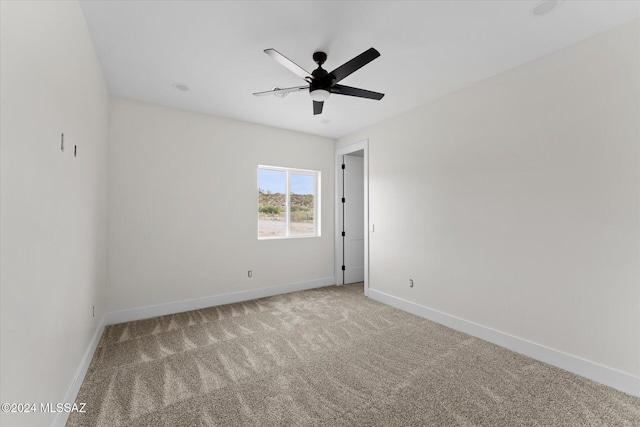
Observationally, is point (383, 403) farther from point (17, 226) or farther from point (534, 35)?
point (534, 35)

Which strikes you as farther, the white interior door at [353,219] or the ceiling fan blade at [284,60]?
the white interior door at [353,219]

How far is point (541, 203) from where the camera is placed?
8.30 ft

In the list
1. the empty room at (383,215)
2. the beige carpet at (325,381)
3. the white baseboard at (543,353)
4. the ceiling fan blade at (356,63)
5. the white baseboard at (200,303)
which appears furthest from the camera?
the white baseboard at (200,303)

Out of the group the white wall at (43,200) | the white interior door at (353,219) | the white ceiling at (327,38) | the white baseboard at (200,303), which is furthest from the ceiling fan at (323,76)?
the white baseboard at (200,303)

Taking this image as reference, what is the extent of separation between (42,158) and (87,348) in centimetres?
189

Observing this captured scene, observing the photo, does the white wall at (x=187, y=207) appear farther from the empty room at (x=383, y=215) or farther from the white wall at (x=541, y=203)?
the white wall at (x=541, y=203)

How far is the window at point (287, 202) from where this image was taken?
461cm

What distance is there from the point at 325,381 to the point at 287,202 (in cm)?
313

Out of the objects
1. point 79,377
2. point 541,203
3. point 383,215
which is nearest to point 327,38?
point 541,203

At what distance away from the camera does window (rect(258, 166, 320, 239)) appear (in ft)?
15.1

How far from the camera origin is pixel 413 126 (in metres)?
3.77

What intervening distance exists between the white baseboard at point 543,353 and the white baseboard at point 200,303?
6.46ft

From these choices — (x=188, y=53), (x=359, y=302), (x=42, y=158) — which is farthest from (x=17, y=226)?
(x=359, y=302)

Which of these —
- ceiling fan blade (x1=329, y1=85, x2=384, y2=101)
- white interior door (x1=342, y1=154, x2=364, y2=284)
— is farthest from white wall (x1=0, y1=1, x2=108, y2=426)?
white interior door (x1=342, y1=154, x2=364, y2=284)
